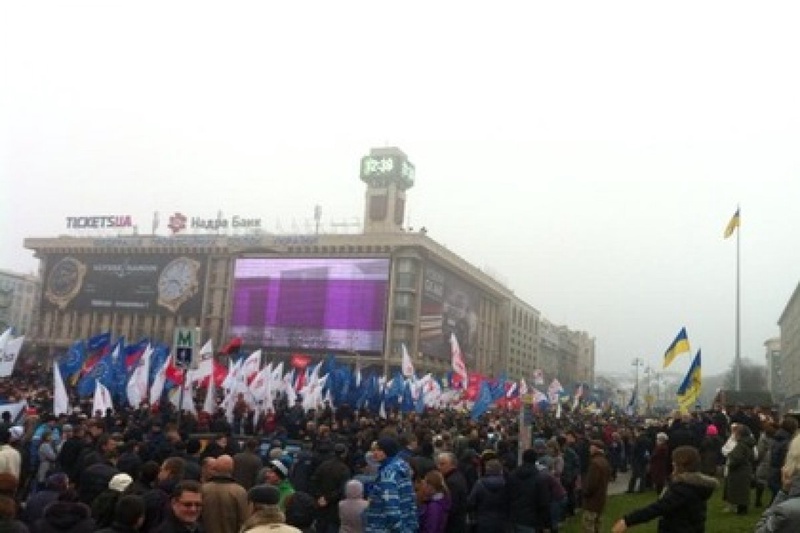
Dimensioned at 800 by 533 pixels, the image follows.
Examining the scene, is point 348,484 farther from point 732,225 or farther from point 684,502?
point 732,225

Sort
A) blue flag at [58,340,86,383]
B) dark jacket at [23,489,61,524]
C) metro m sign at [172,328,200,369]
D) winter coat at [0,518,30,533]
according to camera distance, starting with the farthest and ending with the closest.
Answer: blue flag at [58,340,86,383] < metro m sign at [172,328,200,369] < dark jacket at [23,489,61,524] < winter coat at [0,518,30,533]

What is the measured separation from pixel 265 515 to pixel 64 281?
10617 cm

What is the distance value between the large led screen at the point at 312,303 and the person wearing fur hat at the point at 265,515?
75.2m

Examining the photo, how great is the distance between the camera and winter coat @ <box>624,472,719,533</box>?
6.34 m

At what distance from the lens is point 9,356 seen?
2195 cm

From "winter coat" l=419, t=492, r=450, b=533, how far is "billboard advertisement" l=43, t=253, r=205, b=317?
8987 centimetres

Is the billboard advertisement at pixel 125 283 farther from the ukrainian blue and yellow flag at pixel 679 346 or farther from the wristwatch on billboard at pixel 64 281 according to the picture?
the ukrainian blue and yellow flag at pixel 679 346

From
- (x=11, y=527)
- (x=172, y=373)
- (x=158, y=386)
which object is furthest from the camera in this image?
A: (x=172, y=373)

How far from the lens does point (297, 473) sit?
37.5ft

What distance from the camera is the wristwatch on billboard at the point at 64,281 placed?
101375 mm

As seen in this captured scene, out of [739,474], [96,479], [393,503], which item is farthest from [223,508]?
[739,474]

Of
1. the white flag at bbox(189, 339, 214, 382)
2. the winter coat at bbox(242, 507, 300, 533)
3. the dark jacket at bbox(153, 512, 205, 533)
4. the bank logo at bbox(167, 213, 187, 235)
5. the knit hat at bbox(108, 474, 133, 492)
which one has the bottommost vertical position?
the dark jacket at bbox(153, 512, 205, 533)

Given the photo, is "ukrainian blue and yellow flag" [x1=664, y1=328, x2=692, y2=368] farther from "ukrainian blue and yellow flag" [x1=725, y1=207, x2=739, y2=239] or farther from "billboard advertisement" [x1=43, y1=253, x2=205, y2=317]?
"billboard advertisement" [x1=43, y1=253, x2=205, y2=317]

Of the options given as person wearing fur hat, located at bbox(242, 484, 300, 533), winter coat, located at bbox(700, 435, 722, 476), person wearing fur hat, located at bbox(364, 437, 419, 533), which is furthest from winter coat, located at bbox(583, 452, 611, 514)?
person wearing fur hat, located at bbox(242, 484, 300, 533)
